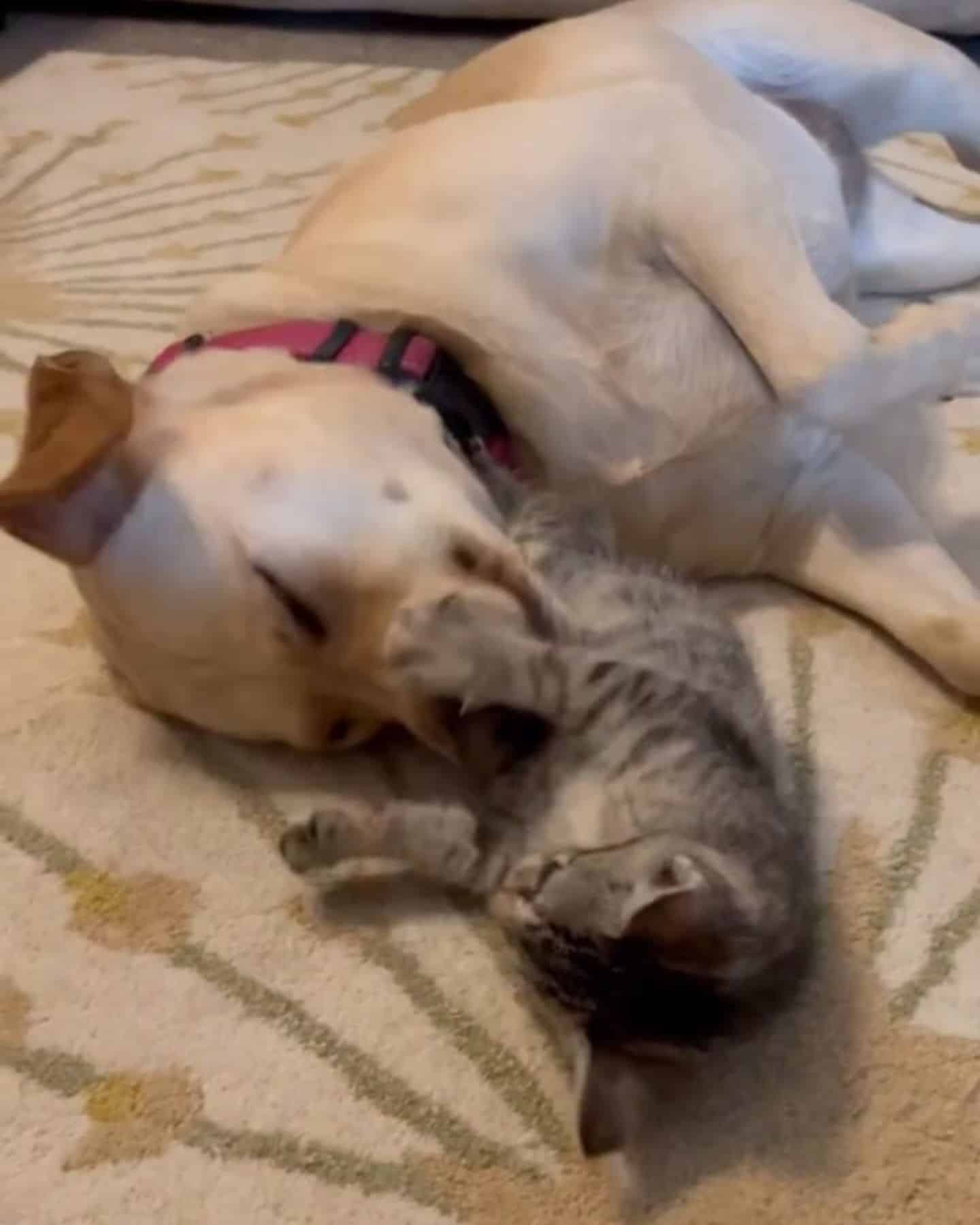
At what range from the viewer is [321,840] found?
1.07m

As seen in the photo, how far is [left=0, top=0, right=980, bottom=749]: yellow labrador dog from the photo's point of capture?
1.07 metres

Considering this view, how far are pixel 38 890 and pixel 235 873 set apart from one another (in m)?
0.14

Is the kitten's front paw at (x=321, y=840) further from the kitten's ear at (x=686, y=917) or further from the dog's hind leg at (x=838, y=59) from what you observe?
the dog's hind leg at (x=838, y=59)

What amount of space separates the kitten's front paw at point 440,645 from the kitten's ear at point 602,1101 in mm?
250

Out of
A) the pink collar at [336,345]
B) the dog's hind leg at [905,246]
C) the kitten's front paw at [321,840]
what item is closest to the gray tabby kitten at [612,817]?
the kitten's front paw at [321,840]

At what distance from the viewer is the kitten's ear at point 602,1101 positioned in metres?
0.87

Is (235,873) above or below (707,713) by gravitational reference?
below

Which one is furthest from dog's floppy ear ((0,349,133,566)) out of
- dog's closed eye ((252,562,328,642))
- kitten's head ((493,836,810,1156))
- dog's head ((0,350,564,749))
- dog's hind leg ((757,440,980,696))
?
dog's hind leg ((757,440,980,696))

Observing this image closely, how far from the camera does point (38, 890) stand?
3.65ft

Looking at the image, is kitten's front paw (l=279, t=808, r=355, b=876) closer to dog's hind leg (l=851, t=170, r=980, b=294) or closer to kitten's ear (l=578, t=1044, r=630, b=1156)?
kitten's ear (l=578, t=1044, r=630, b=1156)

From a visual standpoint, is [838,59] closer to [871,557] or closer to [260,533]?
[871,557]

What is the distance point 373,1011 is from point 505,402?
1.65 ft

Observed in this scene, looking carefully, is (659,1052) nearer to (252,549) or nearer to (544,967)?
(544,967)

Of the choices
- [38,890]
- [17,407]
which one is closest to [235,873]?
[38,890]
